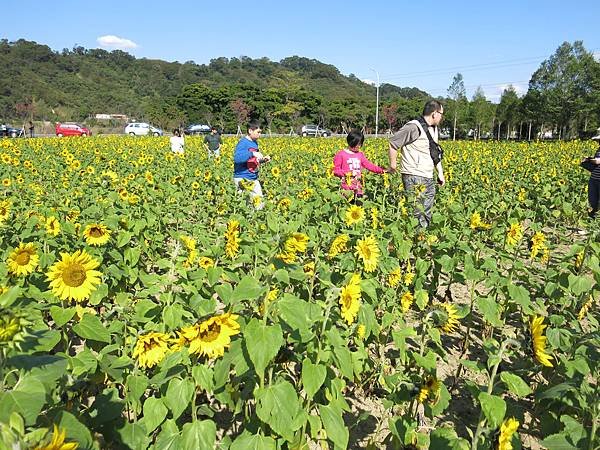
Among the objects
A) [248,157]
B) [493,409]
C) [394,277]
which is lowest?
[394,277]

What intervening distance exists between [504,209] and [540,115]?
5179 cm

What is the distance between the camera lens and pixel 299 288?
9.66ft

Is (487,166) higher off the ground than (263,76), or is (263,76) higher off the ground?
(263,76)

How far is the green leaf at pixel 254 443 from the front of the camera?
1.74m

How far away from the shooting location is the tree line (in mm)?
49562

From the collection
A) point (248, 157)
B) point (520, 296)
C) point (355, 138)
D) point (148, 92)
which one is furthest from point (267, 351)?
point (148, 92)

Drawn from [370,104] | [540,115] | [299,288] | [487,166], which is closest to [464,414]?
[299,288]

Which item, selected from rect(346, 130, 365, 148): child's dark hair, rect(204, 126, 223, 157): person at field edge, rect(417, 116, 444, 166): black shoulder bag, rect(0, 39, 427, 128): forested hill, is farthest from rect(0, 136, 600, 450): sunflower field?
rect(0, 39, 427, 128): forested hill

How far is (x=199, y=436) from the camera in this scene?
1.71m

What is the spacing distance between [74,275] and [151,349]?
0.61 meters

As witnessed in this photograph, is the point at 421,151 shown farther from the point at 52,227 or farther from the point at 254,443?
the point at 254,443

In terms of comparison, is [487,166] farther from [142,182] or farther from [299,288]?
[299,288]

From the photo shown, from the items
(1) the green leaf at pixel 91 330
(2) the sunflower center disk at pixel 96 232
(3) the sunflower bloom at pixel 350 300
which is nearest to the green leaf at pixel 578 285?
(3) the sunflower bloom at pixel 350 300

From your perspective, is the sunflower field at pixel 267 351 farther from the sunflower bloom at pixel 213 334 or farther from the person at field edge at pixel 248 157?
the person at field edge at pixel 248 157
